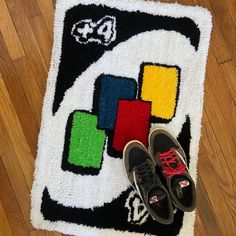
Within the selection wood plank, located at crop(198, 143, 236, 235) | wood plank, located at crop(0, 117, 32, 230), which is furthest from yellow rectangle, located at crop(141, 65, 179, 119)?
wood plank, located at crop(0, 117, 32, 230)

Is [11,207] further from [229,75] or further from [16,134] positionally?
[229,75]

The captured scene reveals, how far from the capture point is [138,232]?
1.17 meters

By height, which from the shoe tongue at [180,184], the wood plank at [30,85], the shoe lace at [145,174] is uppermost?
the wood plank at [30,85]

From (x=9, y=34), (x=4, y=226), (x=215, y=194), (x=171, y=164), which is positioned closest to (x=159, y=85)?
(x=171, y=164)

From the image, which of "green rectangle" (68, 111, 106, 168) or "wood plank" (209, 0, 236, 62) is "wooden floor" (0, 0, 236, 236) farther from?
Result: "green rectangle" (68, 111, 106, 168)

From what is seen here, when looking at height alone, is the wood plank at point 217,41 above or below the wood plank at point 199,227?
above

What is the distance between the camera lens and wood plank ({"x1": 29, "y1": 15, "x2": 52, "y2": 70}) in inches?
48.2

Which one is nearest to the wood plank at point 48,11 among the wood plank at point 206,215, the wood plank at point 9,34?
the wood plank at point 9,34

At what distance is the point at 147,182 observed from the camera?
3.76 ft

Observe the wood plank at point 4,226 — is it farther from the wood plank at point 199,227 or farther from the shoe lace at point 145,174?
the wood plank at point 199,227

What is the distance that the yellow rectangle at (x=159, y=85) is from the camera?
120cm

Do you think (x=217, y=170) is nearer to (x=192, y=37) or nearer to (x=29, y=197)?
(x=192, y=37)

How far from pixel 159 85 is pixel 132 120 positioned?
0.45 feet

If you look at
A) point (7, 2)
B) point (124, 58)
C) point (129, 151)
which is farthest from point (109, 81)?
point (7, 2)
